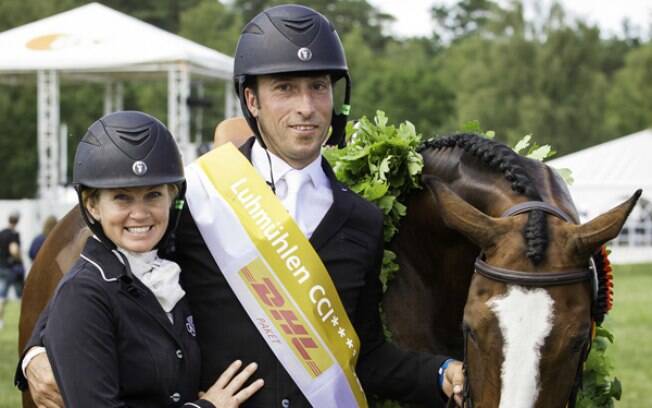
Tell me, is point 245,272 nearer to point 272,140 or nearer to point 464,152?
point 272,140

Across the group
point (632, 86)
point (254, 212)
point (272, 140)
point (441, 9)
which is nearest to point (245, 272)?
point (254, 212)

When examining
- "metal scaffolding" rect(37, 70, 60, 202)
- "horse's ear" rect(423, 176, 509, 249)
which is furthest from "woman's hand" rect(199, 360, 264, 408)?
"metal scaffolding" rect(37, 70, 60, 202)

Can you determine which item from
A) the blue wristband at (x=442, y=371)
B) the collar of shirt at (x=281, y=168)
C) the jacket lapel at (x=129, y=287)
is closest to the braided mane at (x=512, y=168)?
the collar of shirt at (x=281, y=168)

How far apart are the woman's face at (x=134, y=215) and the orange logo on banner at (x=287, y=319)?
43 centimetres

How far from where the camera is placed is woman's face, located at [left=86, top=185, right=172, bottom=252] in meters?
3.09

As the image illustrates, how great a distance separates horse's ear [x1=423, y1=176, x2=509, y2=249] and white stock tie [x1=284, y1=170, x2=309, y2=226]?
0.53 meters

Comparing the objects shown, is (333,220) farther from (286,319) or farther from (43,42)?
(43,42)

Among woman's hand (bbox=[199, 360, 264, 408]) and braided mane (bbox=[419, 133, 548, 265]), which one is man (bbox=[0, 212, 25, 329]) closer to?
braided mane (bbox=[419, 133, 548, 265])

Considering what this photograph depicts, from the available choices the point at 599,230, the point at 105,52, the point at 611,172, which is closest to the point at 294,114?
the point at 599,230

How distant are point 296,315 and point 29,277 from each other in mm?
2613

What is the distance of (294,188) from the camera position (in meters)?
3.53

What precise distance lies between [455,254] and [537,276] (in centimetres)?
85

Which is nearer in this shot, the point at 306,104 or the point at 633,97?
the point at 306,104

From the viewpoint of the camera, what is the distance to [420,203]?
3.95 meters
